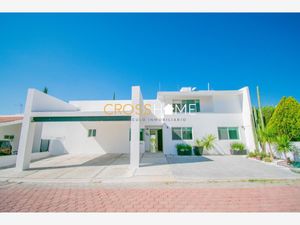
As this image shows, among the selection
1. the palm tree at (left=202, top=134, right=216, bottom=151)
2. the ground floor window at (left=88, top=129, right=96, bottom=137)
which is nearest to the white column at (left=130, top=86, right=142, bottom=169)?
the palm tree at (left=202, top=134, right=216, bottom=151)

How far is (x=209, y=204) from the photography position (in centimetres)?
384

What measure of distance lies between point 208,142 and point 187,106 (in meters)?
4.27

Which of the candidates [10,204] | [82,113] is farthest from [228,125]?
[10,204]

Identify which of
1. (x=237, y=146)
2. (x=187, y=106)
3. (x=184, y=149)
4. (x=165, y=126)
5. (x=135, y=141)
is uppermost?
(x=187, y=106)

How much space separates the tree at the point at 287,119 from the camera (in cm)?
1041

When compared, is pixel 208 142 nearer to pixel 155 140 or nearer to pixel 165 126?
pixel 165 126

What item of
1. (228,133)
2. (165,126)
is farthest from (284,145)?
(165,126)

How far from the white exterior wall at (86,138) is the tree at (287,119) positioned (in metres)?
13.1

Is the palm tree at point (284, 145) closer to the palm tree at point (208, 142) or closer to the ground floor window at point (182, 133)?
the palm tree at point (208, 142)

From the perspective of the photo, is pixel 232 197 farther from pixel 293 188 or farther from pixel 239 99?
pixel 239 99

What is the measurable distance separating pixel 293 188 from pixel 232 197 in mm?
2663

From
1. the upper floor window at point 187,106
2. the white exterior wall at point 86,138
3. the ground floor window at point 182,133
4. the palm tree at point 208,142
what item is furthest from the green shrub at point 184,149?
the white exterior wall at point 86,138

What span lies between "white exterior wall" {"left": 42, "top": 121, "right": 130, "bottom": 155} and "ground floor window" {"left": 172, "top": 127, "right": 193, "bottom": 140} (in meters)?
5.19

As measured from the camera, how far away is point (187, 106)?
15.6 metres
